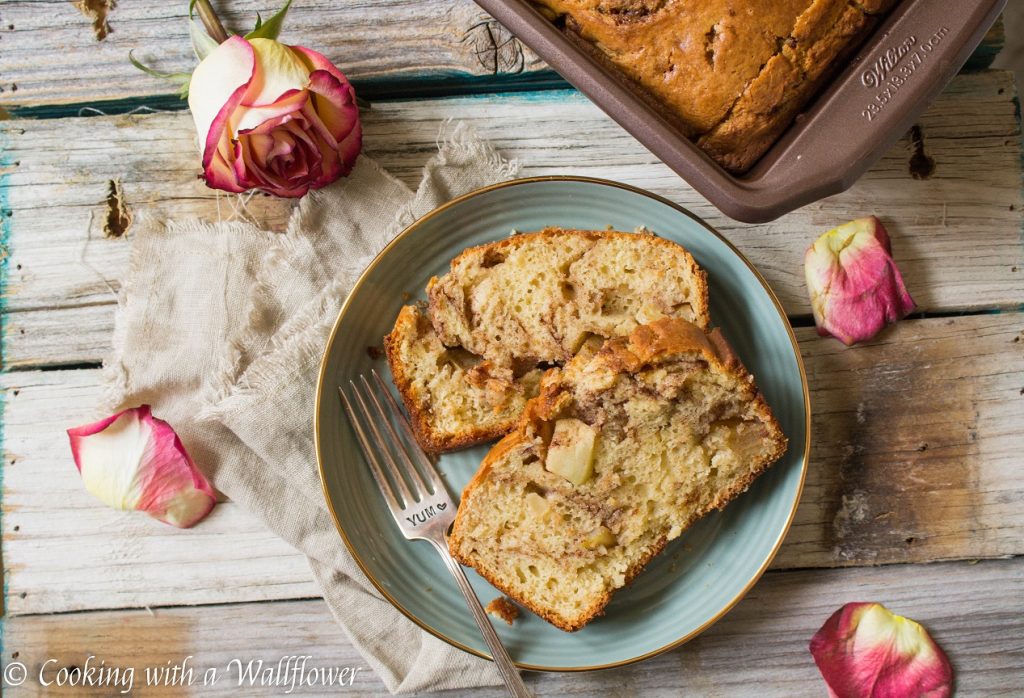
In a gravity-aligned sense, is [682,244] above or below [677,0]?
below

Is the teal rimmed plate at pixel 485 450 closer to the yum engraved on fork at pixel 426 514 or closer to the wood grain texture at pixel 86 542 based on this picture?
the yum engraved on fork at pixel 426 514

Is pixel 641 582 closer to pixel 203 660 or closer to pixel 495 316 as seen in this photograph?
pixel 495 316

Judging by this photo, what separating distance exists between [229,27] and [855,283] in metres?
1.62

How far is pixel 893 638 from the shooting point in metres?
1.84

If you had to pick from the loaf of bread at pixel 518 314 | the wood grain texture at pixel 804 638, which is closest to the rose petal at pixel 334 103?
the loaf of bread at pixel 518 314

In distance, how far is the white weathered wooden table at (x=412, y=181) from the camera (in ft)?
6.16

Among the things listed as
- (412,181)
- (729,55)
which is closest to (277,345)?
(412,181)

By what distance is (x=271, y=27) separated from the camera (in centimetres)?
181

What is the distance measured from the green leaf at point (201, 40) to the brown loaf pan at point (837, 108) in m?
0.74

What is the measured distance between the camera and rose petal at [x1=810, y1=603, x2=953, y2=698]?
5.94 feet

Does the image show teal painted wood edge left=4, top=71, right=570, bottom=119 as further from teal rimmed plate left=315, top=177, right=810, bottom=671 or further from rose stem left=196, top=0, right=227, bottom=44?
teal rimmed plate left=315, top=177, right=810, bottom=671

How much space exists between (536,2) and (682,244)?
0.60 metres

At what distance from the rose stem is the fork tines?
2.84 feet

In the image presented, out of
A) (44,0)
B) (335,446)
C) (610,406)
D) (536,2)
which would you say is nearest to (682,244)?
(610,406)
